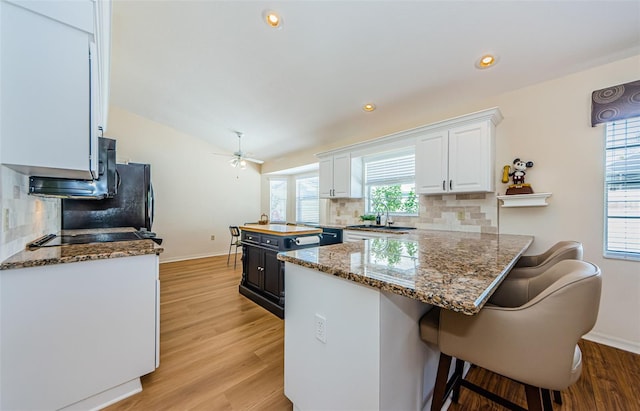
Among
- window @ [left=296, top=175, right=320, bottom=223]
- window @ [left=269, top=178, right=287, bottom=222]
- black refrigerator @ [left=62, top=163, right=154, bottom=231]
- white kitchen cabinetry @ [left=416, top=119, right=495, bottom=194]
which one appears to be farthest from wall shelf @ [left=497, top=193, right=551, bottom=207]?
window @ [left=269, top=178, right=287, bottom=222]

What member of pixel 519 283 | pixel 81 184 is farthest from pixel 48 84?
pixel 519 283

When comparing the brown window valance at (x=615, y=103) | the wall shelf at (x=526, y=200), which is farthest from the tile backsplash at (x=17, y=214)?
the brown window valance at (x=615, y=103)

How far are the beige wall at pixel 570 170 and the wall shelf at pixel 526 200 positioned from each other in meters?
0.14

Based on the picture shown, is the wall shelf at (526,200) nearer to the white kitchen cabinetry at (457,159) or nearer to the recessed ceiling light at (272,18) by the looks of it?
the white kitchen cabinetry at (457,159)

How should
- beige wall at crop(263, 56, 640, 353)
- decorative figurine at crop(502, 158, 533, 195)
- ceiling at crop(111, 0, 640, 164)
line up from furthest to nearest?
decorative figurine at crop(502, 158, 533, 195), beige wall at crop(263, 56, 640, 353), ceiling at crop(111, 0, 640, 164)

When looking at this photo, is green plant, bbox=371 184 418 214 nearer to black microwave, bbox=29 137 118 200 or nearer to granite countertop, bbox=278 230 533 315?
granite countertop, bbox=278 230 533 315

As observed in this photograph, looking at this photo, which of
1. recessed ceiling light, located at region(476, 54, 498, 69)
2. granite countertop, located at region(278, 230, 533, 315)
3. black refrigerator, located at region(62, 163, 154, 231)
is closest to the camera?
granite countertop, located at region(278, 230, 533, 315)

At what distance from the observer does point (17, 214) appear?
146cm

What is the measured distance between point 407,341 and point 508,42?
99.4 inches

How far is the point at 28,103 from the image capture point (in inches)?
42.9

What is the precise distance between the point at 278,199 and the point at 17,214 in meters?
5.28

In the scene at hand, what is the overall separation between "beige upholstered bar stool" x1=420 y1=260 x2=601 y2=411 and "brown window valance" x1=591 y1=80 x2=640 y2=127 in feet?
6.74

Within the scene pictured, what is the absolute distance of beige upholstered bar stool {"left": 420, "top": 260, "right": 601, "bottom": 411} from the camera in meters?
0.81

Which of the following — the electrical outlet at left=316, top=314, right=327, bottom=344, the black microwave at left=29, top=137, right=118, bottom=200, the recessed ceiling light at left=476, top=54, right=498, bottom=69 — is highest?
the recessed ceiling light at left=476, top=54, right=498, bottom=69
